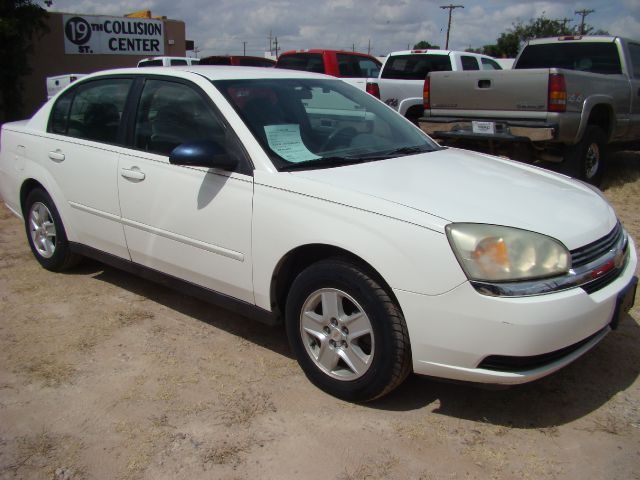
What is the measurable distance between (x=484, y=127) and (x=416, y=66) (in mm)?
3738

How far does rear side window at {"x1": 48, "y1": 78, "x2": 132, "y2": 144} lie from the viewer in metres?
4.04

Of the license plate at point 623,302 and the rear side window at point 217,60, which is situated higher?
the rear side window at point 217,60

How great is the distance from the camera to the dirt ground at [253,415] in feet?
8.29

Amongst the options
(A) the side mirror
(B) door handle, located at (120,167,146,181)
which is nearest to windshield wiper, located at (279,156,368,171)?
(A) the side mirror

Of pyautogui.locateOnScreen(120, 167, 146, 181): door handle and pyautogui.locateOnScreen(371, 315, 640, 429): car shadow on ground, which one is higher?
pyautogui.locateOnScreen(120, 167, 146, 181): door handle

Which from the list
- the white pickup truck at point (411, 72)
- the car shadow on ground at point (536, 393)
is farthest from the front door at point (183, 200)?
the white pickup truck at point (411, 72)

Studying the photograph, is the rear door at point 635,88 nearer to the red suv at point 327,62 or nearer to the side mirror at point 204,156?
the red suv at point 327,62

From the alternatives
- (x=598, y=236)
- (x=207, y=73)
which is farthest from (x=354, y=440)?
(x=207, y=73)

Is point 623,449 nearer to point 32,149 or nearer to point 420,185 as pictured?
point 420,185

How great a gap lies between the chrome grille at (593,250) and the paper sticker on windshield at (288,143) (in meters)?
1.42

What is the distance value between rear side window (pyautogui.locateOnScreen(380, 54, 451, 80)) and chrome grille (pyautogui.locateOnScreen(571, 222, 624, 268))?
757cm

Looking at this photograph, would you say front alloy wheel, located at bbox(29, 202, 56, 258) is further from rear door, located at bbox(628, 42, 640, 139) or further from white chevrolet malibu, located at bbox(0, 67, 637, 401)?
rear door, located at bbox(628, 42, 640, 139)

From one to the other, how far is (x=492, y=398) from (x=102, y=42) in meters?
20.6

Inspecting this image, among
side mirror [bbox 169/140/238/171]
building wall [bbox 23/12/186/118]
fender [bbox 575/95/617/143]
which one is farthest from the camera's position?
building wall [bbox 23/12/186/118]
